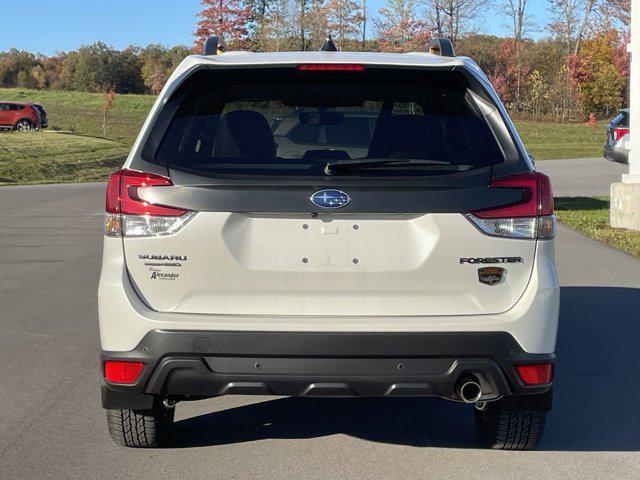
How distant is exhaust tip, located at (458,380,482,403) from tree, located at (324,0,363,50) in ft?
172

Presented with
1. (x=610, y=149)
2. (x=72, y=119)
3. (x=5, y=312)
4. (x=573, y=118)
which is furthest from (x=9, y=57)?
(x=5, y=312)

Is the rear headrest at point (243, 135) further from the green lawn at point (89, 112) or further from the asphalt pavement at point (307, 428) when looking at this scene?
the green lawn at point (89, 112)

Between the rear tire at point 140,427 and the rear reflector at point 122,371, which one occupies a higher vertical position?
the rear reflector at point 122,371

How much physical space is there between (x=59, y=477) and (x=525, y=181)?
8.05 feet

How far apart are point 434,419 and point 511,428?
807 mm

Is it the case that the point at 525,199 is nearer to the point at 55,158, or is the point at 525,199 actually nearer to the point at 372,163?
the point at 372,163

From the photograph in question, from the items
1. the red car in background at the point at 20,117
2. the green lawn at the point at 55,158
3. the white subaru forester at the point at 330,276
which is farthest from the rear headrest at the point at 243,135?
the red car in background at the point at 20,117

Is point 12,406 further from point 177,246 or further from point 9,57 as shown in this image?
point 9,57

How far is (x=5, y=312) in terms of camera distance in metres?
8.76

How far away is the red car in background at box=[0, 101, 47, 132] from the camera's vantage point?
49.4m

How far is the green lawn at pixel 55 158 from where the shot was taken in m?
31.4

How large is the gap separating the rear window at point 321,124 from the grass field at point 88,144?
26.4 meters

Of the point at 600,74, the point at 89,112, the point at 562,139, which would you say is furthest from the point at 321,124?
the point at 600,74

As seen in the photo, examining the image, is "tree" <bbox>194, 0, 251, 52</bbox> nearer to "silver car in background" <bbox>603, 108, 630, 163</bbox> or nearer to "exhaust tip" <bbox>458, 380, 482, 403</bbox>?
"silver car in background" <bbox>603, 108, 630, 163</bbox>
